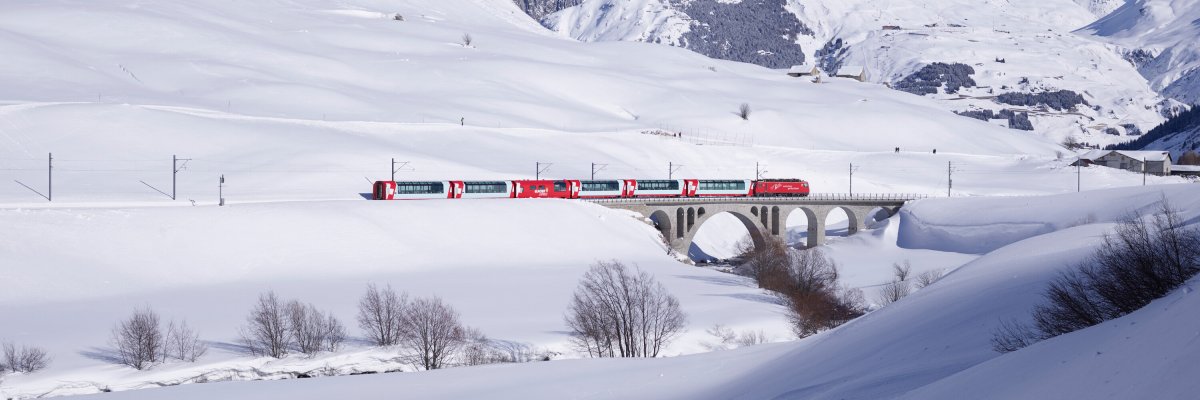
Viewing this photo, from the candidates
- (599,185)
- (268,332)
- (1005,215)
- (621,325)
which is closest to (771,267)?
(599,185)

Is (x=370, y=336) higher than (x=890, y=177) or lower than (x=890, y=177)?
lower

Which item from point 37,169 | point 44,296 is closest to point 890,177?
point 37,169

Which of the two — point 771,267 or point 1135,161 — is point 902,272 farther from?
point 1135,161

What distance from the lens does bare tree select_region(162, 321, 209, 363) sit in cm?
4916

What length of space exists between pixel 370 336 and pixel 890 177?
10652 centimetres

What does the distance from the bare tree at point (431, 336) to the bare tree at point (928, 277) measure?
3025 cm

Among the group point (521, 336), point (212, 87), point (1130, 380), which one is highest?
point (212, 87)

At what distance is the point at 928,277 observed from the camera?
239 ft

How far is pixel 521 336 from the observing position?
54906 mm

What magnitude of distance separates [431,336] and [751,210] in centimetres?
6116

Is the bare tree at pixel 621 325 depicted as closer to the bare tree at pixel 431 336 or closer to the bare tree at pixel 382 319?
the bare tree at pixel 431 336

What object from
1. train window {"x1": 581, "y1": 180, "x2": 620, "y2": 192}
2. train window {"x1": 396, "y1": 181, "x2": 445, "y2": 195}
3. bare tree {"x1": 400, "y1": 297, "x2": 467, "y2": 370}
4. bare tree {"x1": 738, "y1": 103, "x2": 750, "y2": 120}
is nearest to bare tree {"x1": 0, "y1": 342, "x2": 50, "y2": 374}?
bare tree {"x1": 400, "y1": 297, "x2": 467, "y2": 370}

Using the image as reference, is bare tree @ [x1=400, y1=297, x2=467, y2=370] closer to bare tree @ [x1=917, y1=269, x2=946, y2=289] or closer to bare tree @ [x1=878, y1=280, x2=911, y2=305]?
bare tree @ [x1=878, y1=280, x2=911, y2=305]

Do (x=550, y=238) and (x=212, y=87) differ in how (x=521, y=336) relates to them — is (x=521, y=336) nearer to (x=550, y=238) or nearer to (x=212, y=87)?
(x=550, y=238)
